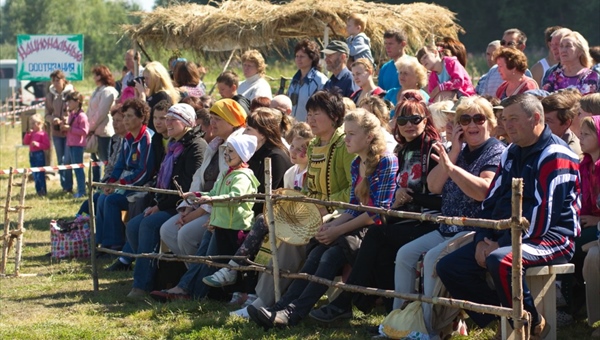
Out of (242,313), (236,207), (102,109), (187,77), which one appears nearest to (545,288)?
(242,313)

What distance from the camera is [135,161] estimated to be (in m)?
10.3

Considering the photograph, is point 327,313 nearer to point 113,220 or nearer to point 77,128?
point 113,220

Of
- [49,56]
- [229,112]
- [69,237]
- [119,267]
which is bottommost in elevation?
[119,267]

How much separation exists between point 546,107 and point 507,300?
168 centimetres

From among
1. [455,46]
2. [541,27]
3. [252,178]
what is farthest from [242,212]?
[541,27]

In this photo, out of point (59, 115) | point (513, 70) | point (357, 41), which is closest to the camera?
point (513, 70)

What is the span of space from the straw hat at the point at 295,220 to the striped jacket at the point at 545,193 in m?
1.56

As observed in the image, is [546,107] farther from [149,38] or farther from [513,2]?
[513,2]

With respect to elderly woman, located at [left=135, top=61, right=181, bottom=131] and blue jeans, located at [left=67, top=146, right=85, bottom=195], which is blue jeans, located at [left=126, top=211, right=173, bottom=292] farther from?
blue jeans, located at [left=67, top=146, right=85, bottom=195]

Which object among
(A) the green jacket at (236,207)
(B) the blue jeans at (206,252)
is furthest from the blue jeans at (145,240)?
(A) the green jacket at (236,207)

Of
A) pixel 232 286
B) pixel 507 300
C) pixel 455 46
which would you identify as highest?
pixel 455 46

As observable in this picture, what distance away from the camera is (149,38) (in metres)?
16.7

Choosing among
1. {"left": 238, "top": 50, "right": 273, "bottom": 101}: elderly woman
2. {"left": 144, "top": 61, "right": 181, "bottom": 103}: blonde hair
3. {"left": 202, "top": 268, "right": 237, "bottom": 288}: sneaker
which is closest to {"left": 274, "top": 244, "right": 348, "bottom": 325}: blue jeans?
{"left": 202, "top": 268, "right": 237, "bottom": 288}: sneaker

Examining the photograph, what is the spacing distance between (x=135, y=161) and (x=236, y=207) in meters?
2.61
